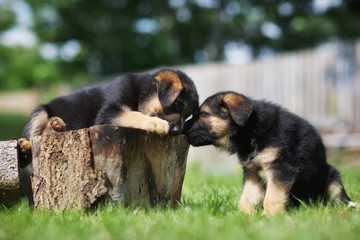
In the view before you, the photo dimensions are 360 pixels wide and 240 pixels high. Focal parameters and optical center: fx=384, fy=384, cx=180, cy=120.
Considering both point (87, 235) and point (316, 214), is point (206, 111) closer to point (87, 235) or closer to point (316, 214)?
point (316, 214)

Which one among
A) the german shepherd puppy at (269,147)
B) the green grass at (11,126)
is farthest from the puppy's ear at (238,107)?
the green grass at (11,126)

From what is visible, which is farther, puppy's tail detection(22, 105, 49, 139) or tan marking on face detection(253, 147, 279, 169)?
puppy's tail detection(22, 105, 49, 139)

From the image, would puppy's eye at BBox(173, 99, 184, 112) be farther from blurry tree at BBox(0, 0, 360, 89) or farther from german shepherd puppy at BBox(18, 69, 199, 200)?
blurry tree at BBox(0, 0, 360, 89)

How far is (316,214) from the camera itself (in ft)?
11.0

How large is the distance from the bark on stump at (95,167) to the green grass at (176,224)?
15 cm

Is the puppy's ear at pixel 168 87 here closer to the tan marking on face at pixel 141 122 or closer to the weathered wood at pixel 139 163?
the tan marking on face at pixel 141 122

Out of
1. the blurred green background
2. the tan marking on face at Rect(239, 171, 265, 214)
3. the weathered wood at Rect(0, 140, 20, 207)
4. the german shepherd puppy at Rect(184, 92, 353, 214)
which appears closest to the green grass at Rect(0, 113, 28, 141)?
the blurred green background

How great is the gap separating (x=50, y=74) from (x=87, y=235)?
118 feet

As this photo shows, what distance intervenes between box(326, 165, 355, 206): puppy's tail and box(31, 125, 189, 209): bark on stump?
1887 millimetres

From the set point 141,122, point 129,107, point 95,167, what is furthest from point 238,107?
point 95,167

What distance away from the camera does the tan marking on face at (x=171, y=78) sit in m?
4.26

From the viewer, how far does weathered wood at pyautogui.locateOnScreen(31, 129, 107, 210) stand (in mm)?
3455

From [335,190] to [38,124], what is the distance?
3.48m

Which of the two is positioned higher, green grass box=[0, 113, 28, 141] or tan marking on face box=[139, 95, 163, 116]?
tan marking on face box=[139, 95, 163, 116]
